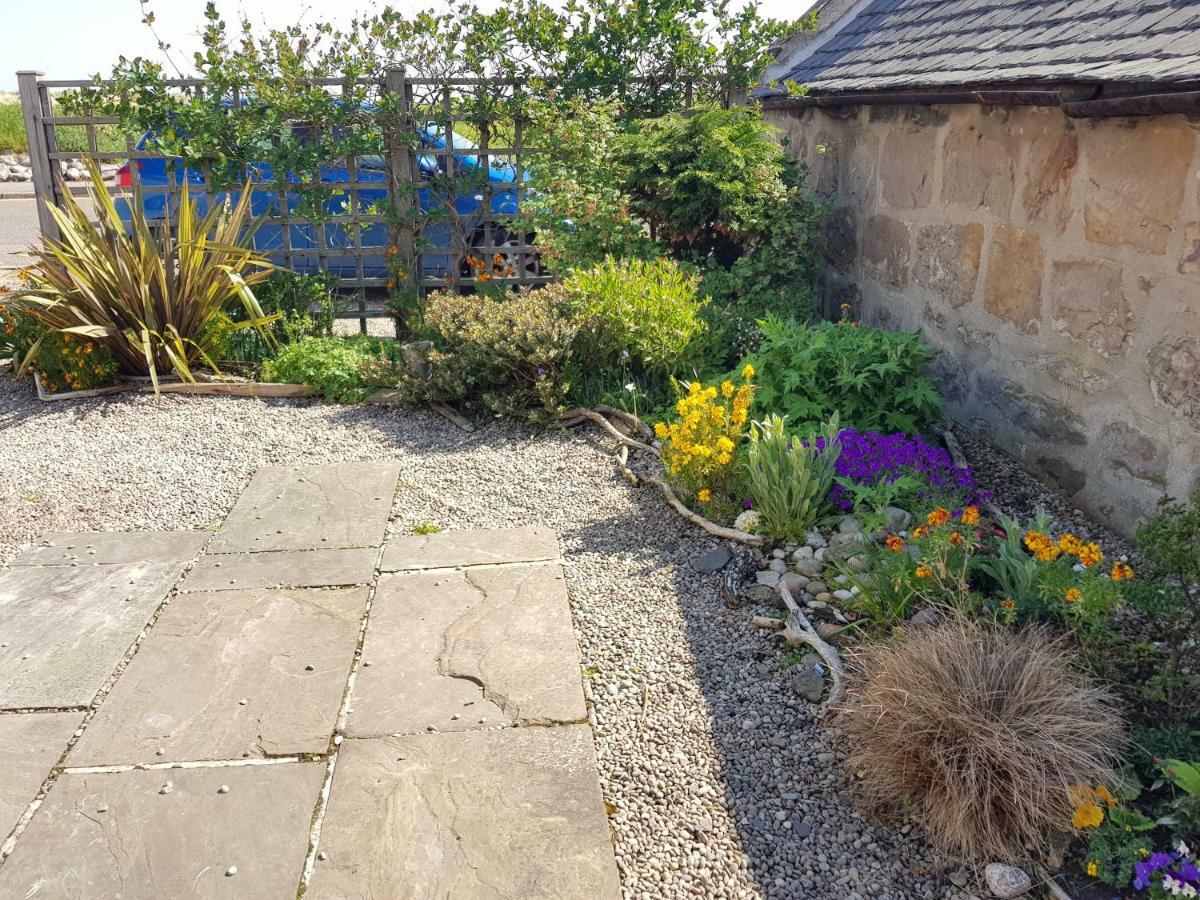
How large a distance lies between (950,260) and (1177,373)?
1626mm

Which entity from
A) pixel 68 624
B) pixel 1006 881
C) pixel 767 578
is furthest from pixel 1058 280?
pixel 68 624

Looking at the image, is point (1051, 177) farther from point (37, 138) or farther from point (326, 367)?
point (37, 138)

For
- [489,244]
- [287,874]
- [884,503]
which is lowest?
[287,874]

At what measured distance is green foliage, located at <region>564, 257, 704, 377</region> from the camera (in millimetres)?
5133

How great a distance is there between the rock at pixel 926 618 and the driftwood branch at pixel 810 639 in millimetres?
256

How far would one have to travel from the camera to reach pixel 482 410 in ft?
17.7

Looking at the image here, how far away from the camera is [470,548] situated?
151 inches

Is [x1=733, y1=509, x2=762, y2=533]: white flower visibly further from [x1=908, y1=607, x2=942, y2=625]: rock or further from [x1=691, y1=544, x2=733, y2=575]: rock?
[x1=908, y1=607, x2=942, y2=625]: rock

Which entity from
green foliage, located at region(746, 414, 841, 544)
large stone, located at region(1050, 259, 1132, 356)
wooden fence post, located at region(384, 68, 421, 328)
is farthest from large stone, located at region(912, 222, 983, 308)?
wooden fence post, located at region(384, 68, 421, 328)

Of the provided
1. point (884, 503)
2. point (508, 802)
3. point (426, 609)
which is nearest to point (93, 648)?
point (426, 609)

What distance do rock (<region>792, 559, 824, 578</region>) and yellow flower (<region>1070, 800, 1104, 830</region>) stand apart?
4.42 ft

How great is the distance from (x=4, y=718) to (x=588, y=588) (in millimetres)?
1846

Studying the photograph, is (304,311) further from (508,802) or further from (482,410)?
(508,802)

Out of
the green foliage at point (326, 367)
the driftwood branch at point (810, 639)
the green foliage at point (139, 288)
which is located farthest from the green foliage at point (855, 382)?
the green foliage at point (139, 288)
